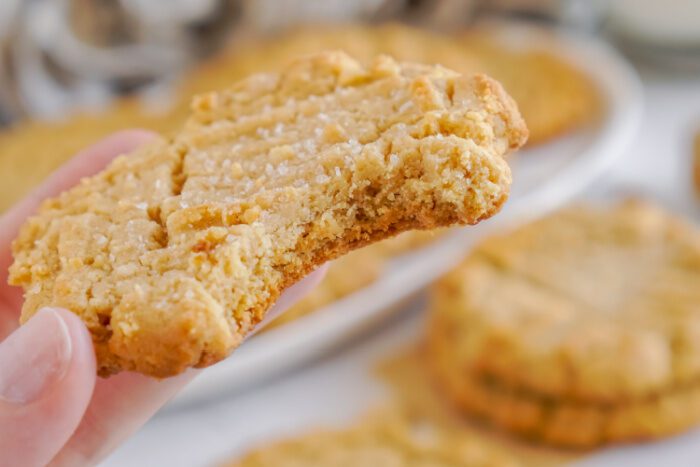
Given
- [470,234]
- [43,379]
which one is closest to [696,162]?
[470,234]

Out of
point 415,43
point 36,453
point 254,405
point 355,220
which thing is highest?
point 355,220

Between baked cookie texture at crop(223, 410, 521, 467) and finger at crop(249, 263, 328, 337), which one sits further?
baked cookie texture at crop(223, 410, 521, 467)

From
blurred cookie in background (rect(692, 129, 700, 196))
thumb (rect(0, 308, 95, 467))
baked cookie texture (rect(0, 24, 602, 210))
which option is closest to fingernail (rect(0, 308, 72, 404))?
thumb (rect(0, 308, 95, 467))

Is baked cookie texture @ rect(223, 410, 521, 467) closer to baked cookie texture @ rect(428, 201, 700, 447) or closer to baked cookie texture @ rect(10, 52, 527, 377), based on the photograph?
baked cookie texture @ rect(428, 201, 700, 447)

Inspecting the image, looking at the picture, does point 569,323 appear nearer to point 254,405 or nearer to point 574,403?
point 574,403

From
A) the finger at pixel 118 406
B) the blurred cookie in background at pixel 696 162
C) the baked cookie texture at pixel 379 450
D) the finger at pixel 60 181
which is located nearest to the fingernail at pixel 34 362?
the finger at pixel 118 406

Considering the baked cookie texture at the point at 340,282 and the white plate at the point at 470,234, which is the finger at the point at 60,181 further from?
the baked cookie texture at the point at 340,282

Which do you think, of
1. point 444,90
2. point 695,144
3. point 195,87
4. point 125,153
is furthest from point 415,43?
point 444,90

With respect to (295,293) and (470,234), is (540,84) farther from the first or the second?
(295,293)
